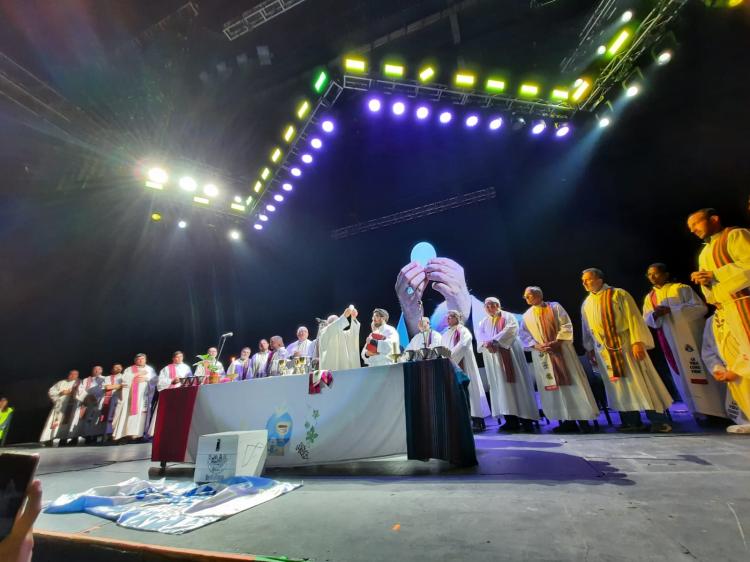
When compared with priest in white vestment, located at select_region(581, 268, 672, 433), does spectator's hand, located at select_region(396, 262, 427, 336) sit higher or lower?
higher

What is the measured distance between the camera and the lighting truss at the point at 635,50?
4133 mm

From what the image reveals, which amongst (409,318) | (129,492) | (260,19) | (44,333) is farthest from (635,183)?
(44,333)

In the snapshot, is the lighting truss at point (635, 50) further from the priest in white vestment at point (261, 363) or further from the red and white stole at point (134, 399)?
the red and white stole at point (134, 399)

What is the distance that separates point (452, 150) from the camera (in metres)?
7.30

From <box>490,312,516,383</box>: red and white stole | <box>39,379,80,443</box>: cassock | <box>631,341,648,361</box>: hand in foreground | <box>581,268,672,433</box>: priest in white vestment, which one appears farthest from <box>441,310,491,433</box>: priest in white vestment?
<box>39,379,80,443</box>: cassock

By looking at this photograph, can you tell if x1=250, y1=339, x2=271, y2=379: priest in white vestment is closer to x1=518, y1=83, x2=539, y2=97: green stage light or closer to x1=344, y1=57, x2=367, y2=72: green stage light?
x1=344, y1=57, x2=367, y2=72: green stage light

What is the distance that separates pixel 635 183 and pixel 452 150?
380 cm

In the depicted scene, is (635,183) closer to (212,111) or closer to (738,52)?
(738,52)

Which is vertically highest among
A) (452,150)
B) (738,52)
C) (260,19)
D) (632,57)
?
(260,19)

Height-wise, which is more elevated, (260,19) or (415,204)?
(260,19)

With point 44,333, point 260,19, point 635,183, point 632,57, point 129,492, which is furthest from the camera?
point 44,333

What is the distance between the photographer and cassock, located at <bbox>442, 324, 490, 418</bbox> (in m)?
4.59

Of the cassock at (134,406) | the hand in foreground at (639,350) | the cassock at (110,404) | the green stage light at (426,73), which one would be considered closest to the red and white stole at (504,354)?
the hand in foreground at (639,350)

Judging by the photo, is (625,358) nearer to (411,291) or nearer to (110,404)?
(411,291)
